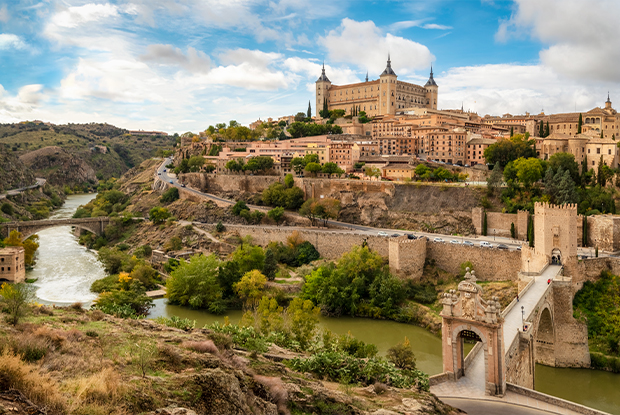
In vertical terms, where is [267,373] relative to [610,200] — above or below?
below

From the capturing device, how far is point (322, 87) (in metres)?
88.9

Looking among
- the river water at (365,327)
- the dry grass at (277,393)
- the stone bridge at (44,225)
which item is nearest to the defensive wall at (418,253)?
the river water at (365,327)

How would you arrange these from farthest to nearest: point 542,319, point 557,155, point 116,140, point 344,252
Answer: point 116,140 < point 557,155 < point 344,252 < point 542,319

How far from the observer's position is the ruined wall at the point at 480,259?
2817cm

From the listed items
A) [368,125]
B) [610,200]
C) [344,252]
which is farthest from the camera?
[368,125]

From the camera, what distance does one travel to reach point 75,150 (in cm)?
10769

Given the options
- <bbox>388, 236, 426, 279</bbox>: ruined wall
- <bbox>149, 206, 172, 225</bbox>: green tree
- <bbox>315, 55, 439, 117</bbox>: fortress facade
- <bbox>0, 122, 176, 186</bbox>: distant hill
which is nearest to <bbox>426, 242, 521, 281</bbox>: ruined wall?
<bbox>388, 236, 426, 279</bbox>: ruined wall

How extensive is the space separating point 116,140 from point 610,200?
13914 centimetres

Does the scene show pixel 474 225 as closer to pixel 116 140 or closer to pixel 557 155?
pixel 557 155

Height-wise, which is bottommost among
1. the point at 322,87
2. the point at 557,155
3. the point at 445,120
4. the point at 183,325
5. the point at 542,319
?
the point at 542,319

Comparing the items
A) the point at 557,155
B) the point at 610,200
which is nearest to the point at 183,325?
the point at 610,200

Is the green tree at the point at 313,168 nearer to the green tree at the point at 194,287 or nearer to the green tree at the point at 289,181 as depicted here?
the green tree at the point at 289,181

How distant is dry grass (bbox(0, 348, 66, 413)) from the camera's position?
5.51 metres

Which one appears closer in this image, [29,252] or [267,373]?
[267,373]
